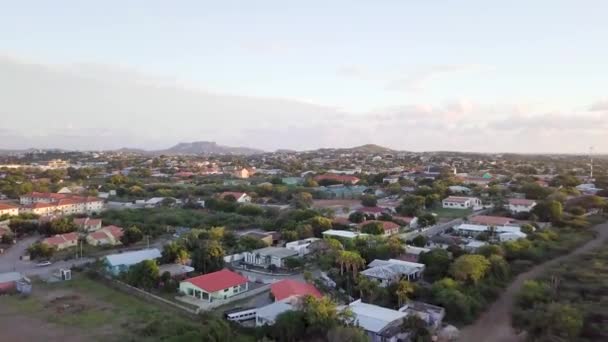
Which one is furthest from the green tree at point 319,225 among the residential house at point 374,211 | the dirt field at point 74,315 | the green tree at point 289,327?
the green tree at point 289,327

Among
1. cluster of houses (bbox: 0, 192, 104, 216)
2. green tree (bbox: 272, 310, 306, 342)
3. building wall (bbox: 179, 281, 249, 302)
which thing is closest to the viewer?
green tree (bbox: 272, 310, 306, 342)

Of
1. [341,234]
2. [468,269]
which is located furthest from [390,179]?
[468,269]

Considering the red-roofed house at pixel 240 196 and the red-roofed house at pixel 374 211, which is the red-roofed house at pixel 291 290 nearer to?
the red-roofed house at pixel 374 211

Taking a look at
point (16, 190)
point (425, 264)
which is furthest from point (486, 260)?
point (16, 190)

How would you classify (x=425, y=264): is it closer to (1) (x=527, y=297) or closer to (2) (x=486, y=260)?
(2) (x=486, y=260)

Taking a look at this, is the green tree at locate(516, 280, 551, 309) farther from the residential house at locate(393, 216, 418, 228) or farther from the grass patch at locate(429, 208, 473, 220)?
the grass patch at locate(429, 208, 473, 220)

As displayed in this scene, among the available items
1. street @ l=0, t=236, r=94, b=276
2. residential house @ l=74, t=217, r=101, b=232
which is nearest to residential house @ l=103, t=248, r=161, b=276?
street @ l=0, t=236, r=94, b=276

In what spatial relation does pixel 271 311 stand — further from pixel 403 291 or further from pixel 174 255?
pixel 174 255
